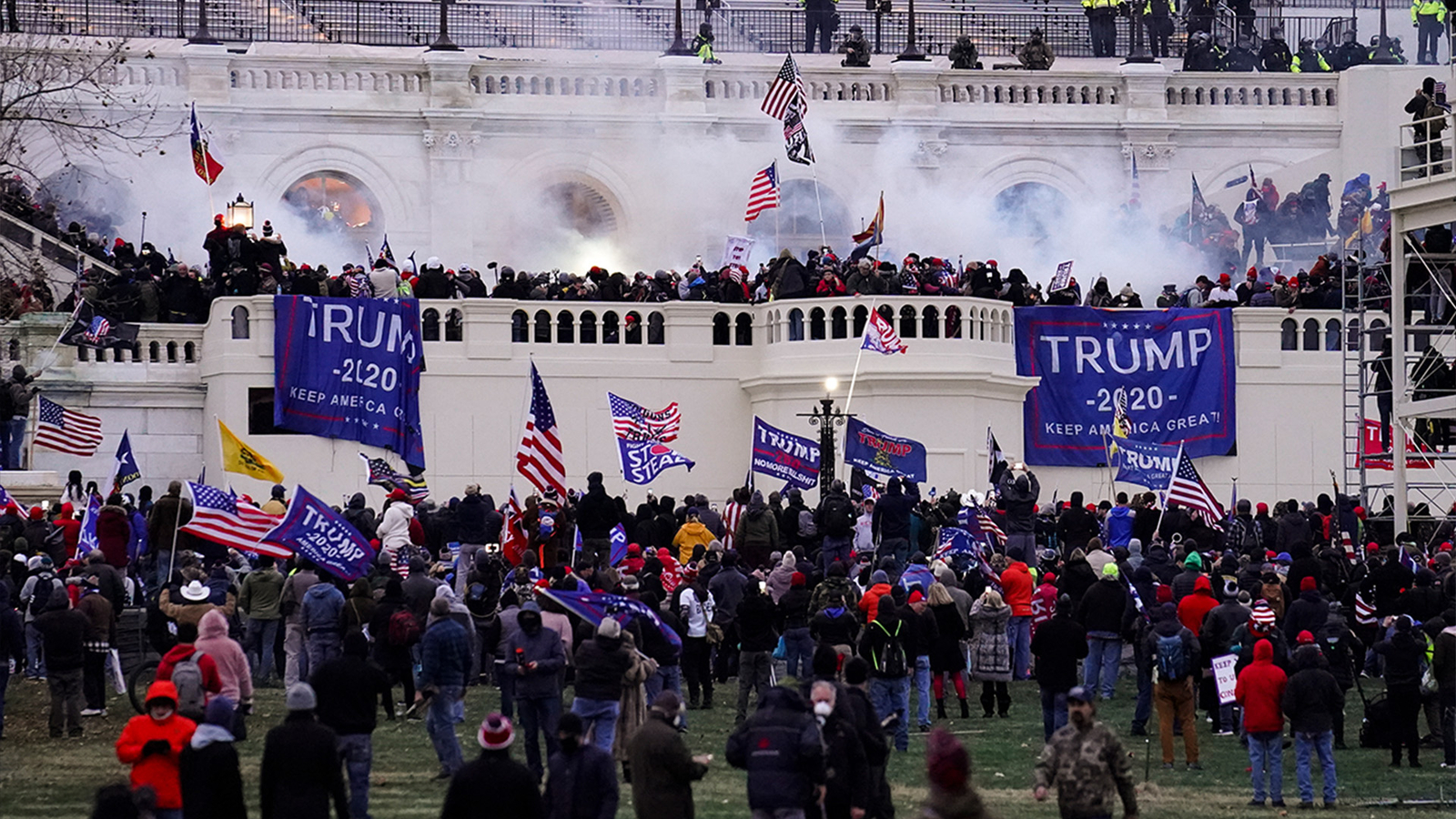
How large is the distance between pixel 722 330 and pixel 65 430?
31.4 ft

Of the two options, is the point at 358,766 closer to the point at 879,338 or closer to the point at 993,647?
the point at 993,647

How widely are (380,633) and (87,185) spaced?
25326 mm

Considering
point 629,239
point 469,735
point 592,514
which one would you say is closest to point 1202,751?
point 469,735

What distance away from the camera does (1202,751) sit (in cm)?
2477

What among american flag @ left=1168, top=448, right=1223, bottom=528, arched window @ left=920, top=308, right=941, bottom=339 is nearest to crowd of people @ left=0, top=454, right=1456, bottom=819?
american flag @ left=1168, top=448, right=1223, bottom=528

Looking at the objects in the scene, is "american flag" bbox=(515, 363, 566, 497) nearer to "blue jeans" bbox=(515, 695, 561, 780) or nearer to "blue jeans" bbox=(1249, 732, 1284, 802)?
"blue jeans" bbox=(515, 695, 561, 780)

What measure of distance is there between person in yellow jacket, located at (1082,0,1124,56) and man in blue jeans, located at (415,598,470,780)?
117ft

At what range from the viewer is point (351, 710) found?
19.2m

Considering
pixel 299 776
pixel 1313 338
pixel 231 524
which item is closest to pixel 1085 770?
pixel 299 776

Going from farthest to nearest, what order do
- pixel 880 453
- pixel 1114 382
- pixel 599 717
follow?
pixel 1114 382 < pixel 880 453 < pixel 599 717

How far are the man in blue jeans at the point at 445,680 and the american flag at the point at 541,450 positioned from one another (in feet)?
26.8

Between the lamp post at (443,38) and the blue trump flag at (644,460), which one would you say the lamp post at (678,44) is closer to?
the lamp post at (443,38)

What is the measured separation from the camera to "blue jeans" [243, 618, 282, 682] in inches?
1074

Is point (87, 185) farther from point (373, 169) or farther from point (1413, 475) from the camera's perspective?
point (1413, 475)
